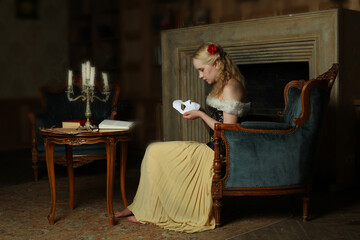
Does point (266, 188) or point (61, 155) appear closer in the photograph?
point (266, 188)

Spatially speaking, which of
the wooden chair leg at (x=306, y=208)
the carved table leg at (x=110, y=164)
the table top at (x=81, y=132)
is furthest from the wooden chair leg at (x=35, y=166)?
the wooden chair leg at (x=306, y=208)

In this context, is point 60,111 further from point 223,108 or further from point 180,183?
point 223,108

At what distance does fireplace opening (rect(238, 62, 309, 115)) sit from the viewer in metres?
5.07

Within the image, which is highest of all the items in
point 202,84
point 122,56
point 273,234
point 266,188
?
point 122,56

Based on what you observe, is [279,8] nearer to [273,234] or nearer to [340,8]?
[340,8]

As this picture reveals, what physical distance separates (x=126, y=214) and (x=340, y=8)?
101 inches

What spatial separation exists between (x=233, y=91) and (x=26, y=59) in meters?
5.31

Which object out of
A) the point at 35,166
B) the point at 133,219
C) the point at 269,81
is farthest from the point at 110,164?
the point at 269,81

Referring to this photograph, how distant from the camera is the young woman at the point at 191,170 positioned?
3.33m

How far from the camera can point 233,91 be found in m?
3.36

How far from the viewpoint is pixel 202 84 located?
5.55 metres

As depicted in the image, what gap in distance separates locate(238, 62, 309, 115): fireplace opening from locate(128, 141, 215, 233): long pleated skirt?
2093mm

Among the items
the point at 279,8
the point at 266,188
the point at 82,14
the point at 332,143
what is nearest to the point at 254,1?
the point at 279,8

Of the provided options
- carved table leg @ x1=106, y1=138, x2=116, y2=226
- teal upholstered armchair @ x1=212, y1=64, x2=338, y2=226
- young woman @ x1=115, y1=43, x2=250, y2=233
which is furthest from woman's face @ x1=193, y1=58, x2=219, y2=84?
carved table leg @ x1=106, y1=138, x2=116, y2=226
